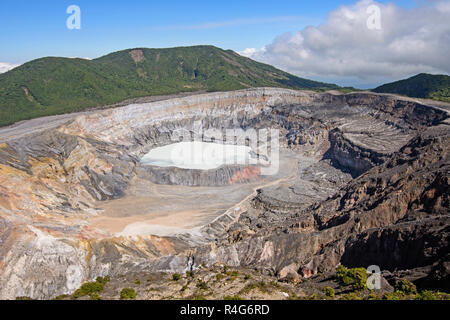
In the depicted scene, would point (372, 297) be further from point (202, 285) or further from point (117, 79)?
point (117, 79)

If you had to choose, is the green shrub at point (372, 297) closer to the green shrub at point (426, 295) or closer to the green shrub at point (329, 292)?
the green shrub at point (426, 295)

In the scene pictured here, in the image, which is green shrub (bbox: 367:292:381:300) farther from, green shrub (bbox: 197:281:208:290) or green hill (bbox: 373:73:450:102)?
green hill (bbox: 373:73:450:102)

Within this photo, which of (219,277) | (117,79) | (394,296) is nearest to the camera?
(394,296)

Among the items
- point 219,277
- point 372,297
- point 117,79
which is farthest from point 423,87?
point 117,79

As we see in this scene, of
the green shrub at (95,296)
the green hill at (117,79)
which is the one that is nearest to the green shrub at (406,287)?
the green shrub at (95,296)

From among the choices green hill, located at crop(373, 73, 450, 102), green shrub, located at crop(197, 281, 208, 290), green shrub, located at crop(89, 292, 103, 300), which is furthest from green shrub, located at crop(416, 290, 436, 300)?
green hill, located at crop(373, 73, 450, 102)
